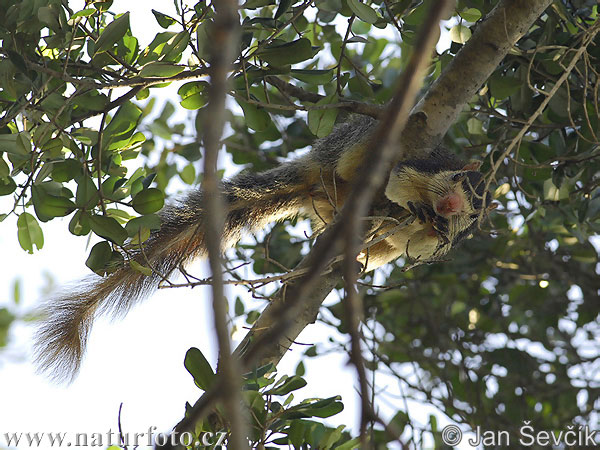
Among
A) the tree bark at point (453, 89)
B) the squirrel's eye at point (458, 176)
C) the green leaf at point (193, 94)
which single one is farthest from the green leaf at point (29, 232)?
the squirrel's eye at point (458, 176)

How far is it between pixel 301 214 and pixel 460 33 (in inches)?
41.0

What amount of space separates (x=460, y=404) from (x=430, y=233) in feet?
4.45

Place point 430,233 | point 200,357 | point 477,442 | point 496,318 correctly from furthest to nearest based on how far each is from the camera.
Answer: point 496,318 < point 477,442 < point 430,233 < point 200,357

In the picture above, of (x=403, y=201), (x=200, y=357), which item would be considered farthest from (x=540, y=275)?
(x=200, y=357)

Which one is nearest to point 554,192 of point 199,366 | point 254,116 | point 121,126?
point 254,116

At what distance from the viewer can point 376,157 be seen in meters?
0.64

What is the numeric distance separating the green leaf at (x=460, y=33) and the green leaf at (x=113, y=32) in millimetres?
1180

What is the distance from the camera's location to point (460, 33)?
2.42 m

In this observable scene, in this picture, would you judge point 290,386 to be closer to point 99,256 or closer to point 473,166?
point 99,256

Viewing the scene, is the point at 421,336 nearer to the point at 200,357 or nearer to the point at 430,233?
the point at 430,233

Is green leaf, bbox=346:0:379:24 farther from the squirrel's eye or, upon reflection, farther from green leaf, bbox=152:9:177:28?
the squirrel's eye

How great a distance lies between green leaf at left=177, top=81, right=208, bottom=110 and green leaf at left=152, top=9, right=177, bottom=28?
0.71 feet

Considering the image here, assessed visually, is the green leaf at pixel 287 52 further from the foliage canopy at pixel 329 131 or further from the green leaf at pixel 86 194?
the green leaf at pixel 86 194

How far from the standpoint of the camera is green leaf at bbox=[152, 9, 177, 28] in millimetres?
2094
